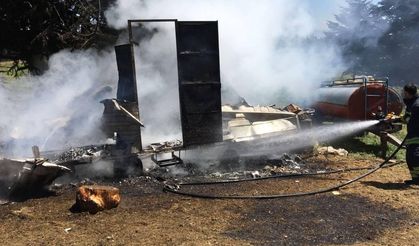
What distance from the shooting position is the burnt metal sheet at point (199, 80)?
26.8 feet

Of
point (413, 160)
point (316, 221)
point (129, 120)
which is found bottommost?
point (316, 221)

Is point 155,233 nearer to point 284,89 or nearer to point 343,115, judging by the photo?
point 343,115

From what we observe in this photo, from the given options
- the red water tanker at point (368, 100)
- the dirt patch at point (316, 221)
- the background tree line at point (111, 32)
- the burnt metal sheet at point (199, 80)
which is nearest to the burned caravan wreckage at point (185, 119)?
the burnt metal sheet at point (199, 80)

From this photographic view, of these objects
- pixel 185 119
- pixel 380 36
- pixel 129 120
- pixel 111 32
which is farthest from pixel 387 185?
pixel 380 36

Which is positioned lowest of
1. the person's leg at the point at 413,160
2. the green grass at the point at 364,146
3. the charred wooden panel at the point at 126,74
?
the green grass at the point at 364,146

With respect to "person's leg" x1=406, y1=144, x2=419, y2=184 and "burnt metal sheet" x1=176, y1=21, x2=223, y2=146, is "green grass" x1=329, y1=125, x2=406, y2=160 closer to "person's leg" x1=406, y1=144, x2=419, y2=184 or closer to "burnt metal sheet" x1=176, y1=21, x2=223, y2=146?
"person's leg" x1=406, y1=144, x2=419, y2=184

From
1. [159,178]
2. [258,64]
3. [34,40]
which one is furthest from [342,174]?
[34,40]

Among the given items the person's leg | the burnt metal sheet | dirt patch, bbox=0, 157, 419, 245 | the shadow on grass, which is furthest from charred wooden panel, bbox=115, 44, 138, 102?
the person's leg

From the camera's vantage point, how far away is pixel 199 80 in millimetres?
8312

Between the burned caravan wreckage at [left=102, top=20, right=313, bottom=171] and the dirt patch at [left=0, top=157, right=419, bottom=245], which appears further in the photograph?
the burned caravan wreckage at [left=102, top=20, right=313, bottom=171]

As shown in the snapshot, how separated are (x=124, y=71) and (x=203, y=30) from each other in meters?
1.83

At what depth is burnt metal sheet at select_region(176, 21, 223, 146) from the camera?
8.16 metres

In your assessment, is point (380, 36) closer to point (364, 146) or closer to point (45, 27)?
point (364, 146)

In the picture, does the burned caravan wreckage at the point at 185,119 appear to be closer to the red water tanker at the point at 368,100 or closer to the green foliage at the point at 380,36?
the red water tanker at the point at 368,100
